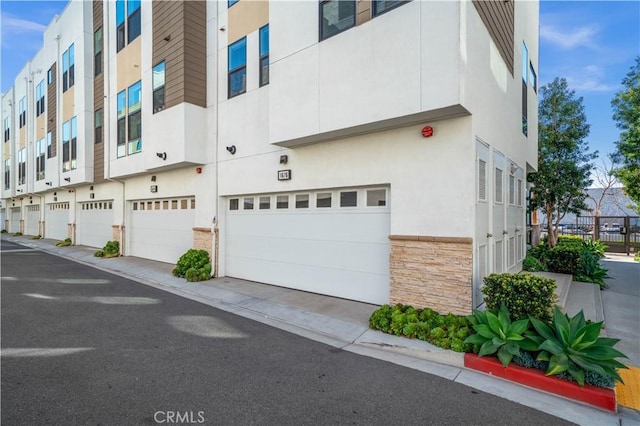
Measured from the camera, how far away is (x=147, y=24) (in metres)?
11.2

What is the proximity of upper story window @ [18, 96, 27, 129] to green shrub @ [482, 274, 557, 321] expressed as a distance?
3197 cm

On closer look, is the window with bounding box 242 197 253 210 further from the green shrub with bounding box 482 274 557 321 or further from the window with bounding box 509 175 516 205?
the window with bounding box 509 175 516 205

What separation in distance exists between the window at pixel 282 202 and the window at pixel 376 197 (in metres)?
2.38

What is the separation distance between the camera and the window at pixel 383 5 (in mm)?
5477

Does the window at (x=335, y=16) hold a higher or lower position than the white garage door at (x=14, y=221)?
higher

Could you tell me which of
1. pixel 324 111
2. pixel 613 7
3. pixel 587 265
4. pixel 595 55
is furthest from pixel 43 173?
pixel 595 55

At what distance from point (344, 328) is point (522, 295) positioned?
2.74m

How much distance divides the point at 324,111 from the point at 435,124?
2.08 metres

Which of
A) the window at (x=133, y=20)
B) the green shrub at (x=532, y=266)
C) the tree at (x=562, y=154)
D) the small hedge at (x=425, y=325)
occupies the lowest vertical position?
the small hedge at (x=425, y=325)

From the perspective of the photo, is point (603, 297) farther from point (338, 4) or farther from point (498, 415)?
point (338, 4)

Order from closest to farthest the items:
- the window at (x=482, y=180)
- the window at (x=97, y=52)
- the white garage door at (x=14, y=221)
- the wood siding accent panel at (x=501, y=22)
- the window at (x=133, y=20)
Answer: the window at (x=482, y=180)
the wood siding accent panel at (x=501, y=22)
the window at (x=133, y=20)
the window at (x=97, y=52)
the white garage door at (x=14, y=221)

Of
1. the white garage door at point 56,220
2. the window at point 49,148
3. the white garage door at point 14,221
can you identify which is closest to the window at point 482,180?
the window at point 49,148

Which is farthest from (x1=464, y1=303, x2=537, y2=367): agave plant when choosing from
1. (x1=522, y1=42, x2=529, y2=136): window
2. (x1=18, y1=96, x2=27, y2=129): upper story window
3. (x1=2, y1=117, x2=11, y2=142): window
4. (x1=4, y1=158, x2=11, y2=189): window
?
(x1=2, y1=117, x2=11, y2=142): window

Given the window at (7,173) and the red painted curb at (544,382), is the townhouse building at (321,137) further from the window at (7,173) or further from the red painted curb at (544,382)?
the window at (7,173)
